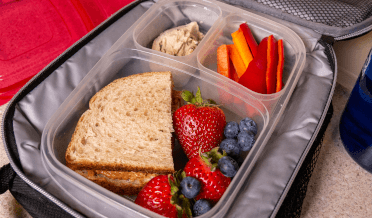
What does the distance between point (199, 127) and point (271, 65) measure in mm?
282

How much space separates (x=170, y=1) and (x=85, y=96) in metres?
0.44

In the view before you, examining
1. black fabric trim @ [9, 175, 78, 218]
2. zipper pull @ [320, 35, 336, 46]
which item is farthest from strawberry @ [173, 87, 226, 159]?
zipper pull @ [320, 35, 336, 46]

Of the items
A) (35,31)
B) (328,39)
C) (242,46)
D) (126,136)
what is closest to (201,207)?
(126,136)

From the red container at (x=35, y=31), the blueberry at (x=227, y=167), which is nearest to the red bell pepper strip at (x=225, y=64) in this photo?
the blueberry at (x=227, y=167)

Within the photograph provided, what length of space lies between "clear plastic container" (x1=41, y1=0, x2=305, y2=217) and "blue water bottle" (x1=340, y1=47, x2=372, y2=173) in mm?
162

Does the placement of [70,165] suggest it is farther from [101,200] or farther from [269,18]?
[269,18]

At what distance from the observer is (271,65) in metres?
0.75

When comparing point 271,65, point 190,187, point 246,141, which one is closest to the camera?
point 190,187

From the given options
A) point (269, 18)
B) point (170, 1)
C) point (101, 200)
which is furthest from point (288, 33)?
point (101, 200)

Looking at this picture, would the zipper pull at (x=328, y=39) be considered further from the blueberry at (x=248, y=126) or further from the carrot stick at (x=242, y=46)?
the blueberry at (x=248, y=126)

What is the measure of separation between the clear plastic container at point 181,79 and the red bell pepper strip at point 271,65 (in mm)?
37

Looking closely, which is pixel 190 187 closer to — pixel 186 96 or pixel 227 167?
pixel 227 167

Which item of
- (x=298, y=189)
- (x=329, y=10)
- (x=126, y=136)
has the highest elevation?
(x=329, y=10)

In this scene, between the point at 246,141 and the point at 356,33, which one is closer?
the point at 246,141
